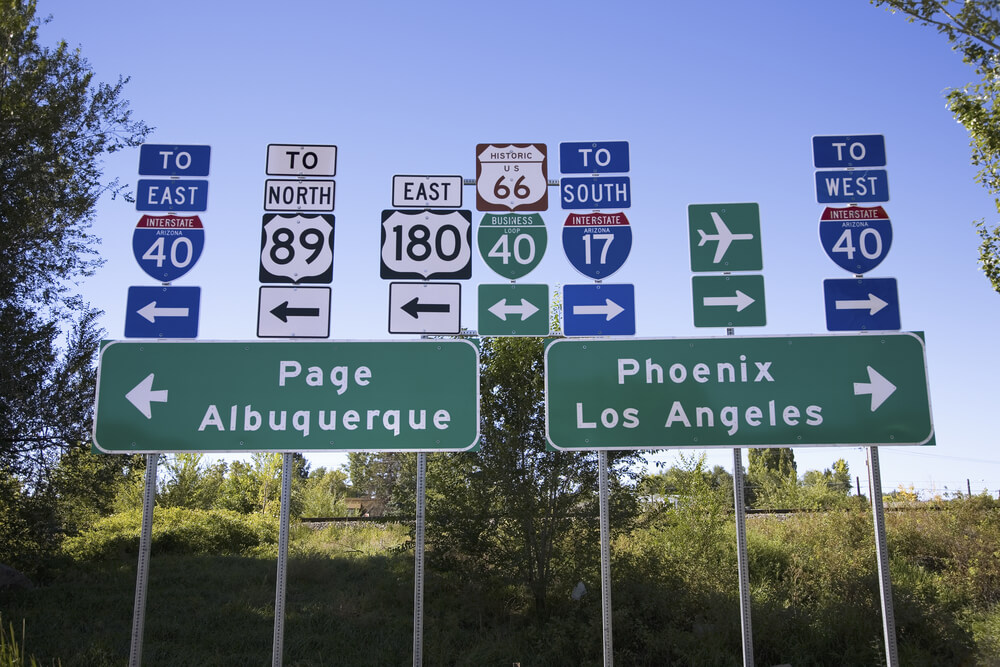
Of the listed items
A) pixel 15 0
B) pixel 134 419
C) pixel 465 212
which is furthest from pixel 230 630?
pixel 15 0

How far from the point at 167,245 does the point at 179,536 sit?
41.5 feet

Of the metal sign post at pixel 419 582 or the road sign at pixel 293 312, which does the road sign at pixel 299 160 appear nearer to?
the road sign at pixel 293 312

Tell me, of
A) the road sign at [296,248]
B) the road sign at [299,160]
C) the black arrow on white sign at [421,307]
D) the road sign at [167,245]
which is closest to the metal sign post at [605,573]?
the black arrow on white sign at [421,307]

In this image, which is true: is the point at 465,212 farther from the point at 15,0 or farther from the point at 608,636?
the point at 15,0

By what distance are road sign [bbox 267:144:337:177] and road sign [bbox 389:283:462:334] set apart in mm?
1516

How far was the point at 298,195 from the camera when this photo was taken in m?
7.54

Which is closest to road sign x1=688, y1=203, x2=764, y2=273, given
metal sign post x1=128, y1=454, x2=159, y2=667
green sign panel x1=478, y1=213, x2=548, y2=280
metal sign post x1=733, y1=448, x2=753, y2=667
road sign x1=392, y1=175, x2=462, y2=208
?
green sign panel x1=478, y1=213, x2=548, y2=280

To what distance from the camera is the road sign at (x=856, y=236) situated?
734 centimetres

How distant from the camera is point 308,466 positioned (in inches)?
2475

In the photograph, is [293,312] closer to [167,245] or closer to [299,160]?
[167,245]

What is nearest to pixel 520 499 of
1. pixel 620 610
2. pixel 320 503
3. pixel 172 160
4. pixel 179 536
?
pixel 620 610

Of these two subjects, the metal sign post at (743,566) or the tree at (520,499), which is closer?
the metal sign post at (743,566)

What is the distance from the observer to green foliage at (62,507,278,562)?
1686 centimetres

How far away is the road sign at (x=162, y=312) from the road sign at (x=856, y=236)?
19.9ft
